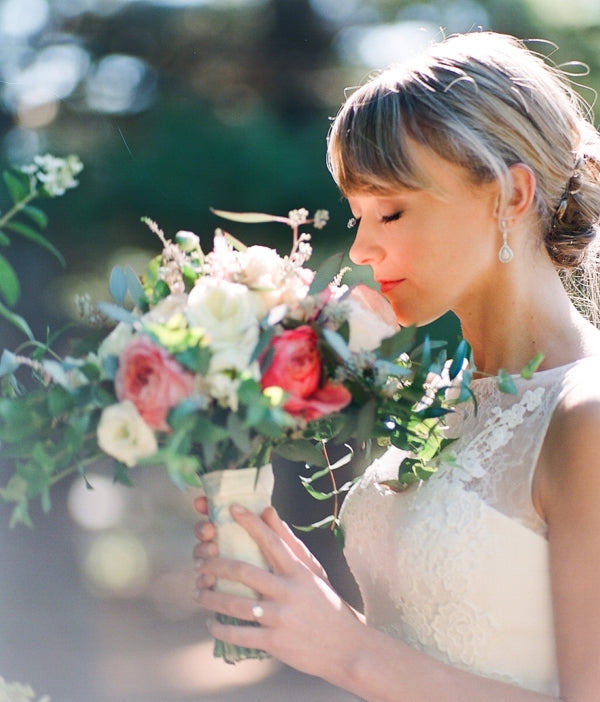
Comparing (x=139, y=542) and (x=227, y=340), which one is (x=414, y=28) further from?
(x=139, y=542)

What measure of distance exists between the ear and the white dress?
0.27 metres

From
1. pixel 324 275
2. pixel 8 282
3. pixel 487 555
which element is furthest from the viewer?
pixel 487 555

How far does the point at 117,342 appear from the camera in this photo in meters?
0.95

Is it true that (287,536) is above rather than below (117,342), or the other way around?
below

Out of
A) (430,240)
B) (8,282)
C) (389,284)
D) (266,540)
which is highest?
(8,282)

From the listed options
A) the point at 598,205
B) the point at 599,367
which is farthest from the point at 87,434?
the point at 598,205

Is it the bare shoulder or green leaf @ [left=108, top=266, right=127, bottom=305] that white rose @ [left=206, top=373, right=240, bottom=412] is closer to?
green leaf @ [left=108, top=266, right=127, bottom=305]

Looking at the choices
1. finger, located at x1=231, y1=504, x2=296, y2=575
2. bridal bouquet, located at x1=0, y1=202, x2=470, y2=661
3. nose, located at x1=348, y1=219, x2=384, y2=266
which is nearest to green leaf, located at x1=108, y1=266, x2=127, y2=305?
bridal bouquet, located at x1=0, y1=202, x2=470, y2=661

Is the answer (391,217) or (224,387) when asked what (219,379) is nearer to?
(224,387)

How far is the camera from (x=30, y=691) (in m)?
1.01

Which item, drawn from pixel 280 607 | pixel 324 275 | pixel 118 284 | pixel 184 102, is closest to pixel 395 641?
pixel 280 607

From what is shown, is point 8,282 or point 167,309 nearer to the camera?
point 8,282

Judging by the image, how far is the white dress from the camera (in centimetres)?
119

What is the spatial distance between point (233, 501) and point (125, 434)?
243 mm
